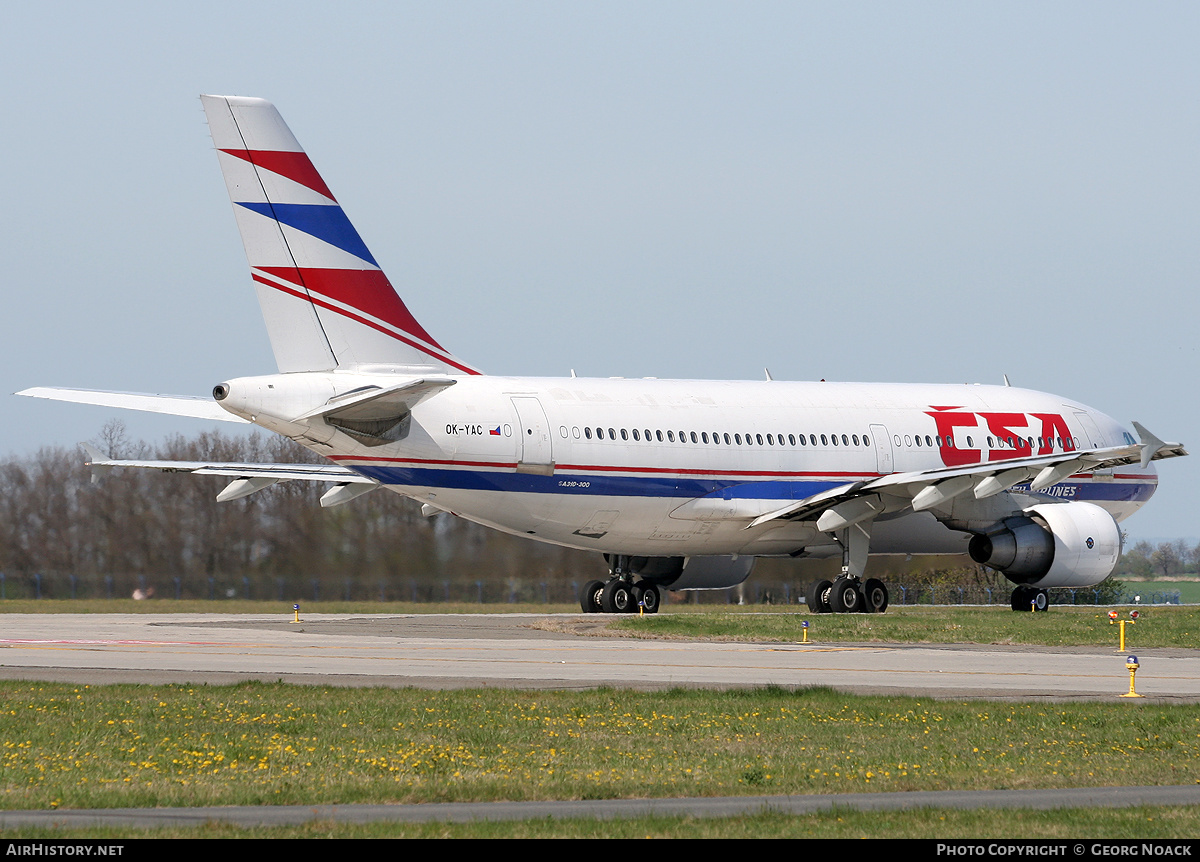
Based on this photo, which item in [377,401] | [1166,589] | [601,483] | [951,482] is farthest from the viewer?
[1166,589]

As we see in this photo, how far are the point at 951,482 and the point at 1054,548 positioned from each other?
4384mm

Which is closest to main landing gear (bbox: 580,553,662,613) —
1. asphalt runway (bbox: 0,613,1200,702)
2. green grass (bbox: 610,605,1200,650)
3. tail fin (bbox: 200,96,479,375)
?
green grass (bbox: 610,605,1200,650)

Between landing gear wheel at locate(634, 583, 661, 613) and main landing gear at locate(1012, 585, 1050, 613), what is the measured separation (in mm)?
9031

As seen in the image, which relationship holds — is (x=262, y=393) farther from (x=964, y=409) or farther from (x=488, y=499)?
(x=964, y=409)

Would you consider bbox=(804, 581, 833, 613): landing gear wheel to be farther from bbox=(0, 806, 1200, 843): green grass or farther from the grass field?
bbox=(0, 806, 1200, 843): green grass

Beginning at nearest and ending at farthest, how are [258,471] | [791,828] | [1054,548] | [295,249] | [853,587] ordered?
[791,828] → [295,249] → [853,587] → [1054,548] → [258,471]

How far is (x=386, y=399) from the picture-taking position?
29359 millimetres

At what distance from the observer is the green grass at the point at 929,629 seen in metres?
27.9

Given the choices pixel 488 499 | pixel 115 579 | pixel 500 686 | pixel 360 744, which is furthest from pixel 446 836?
pixel 115 579

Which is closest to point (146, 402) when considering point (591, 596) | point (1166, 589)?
point (591, 596)

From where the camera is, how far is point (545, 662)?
2269 cm

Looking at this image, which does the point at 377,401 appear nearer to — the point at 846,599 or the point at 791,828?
the point at 846,599

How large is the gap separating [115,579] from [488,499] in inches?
577

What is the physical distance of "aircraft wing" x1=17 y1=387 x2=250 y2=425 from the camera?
3014 centimetres
